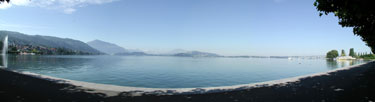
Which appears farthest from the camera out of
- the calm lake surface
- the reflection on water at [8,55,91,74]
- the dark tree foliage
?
the reflection on water at [8,55,91,74]

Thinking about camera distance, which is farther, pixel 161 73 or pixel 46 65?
pixel 46 65

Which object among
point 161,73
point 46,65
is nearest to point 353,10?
point 161,73

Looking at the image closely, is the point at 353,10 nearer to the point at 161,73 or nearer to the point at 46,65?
the point at 161,73

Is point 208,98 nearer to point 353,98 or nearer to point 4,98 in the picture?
point 353,98

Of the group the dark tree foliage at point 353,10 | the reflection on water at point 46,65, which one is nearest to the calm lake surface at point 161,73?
the reflection on water at point 46,65

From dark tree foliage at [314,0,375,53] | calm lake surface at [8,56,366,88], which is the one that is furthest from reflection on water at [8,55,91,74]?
dark tree foliage at [314,0,375,53]

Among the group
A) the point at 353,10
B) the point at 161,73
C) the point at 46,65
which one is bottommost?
the point at 161,73

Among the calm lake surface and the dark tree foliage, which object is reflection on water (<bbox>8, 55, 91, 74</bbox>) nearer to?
the calm lake surface

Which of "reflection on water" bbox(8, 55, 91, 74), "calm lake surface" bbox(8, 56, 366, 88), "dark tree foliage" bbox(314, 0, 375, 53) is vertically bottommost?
"calm lake surface" bbox(8, 56, 366, 88)

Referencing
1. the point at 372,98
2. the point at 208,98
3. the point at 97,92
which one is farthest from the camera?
the point at 97,92

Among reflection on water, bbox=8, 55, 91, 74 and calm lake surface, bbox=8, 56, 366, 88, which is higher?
reflection on water, bbox=8, 55, 91, 74

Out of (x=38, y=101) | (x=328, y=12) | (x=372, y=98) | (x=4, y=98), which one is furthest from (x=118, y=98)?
(x=372, y=98)

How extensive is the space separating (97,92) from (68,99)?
1.65m

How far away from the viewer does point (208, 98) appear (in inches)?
352
